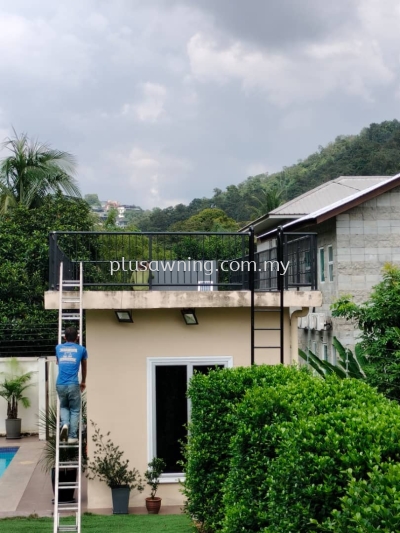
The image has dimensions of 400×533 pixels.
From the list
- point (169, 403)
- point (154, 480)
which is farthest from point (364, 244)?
point (154, 480)

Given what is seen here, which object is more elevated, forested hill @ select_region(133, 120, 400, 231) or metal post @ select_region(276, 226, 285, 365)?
forested hill @ select_region(133, 120, 400, 231)

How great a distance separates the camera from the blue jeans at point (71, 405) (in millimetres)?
11016

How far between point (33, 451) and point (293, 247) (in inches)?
357

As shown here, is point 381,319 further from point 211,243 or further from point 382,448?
point 382,448

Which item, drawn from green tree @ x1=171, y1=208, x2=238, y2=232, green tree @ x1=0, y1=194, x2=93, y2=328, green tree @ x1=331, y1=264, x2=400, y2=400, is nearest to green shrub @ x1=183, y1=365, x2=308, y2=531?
green tree @ x1=331, y1=264, x2=400, y2=400

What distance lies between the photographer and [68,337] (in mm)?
11180

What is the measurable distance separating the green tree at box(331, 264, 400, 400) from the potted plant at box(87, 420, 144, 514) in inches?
→ 148

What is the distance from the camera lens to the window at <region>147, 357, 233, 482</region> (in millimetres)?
12844

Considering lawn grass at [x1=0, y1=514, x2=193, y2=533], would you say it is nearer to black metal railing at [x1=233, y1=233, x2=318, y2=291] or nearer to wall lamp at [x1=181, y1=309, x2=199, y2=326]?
wall lamp at [x1=181, y1=309, x2=199, y2=326]

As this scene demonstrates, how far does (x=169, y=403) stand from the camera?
12.9 metres

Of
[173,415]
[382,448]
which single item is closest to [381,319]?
[173,415]

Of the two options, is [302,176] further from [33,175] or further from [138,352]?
[138,352]

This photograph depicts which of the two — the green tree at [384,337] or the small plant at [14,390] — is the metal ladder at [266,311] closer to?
the green tree at [384,337]

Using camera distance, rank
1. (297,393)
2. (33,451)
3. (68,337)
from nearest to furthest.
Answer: (297,393) < (68,337) < (33,451)
